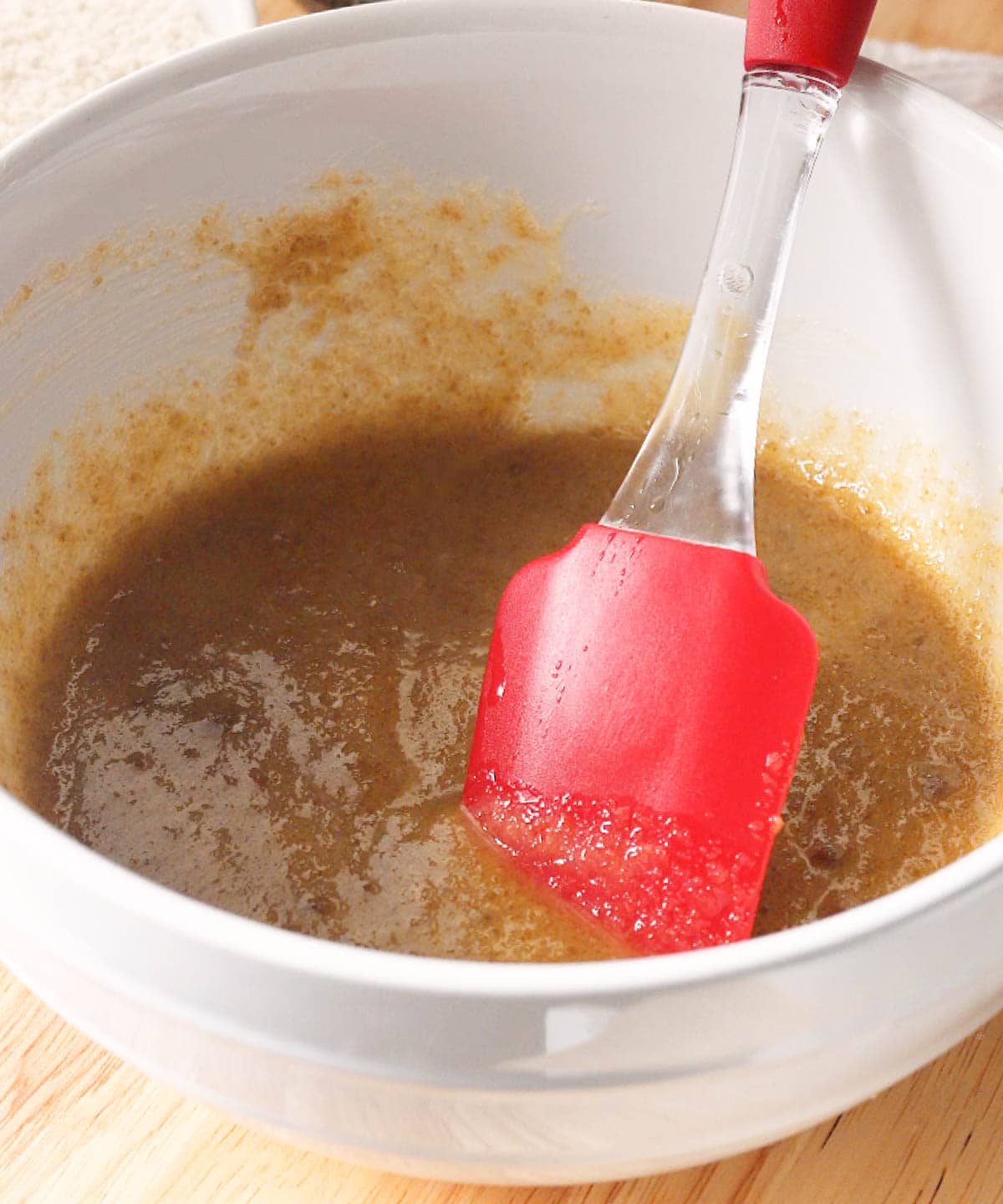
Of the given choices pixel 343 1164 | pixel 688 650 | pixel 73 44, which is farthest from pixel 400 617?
pixel 73 44

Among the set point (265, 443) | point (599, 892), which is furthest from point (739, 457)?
point (265, 443)

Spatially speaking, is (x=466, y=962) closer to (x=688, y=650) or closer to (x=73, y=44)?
(x=688, y=650)

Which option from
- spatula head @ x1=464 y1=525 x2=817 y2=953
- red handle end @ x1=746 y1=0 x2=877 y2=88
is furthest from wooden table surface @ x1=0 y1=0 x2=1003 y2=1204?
red handle end @ x1=746 y1=0 x2=877 y2=88

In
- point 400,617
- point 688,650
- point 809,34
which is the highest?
point 809,34

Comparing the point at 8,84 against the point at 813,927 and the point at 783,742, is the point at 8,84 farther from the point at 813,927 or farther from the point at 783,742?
the point at 813,927

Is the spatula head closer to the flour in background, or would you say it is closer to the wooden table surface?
the wooden table surface

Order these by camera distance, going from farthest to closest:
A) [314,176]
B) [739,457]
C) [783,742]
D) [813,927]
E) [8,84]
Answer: [8,84], [314,176], [739,457], [783,742], [813,927]

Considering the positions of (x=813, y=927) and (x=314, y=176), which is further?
(x=314, y=176)
